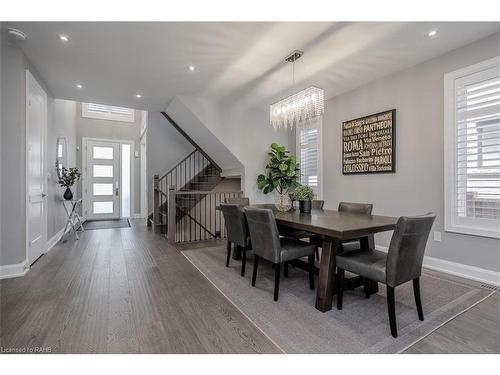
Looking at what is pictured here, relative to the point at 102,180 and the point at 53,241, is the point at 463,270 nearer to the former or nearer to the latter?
the point at 53,241

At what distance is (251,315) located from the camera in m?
2.04

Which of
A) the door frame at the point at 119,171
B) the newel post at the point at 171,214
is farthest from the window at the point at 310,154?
the door frame at the point at 119,171

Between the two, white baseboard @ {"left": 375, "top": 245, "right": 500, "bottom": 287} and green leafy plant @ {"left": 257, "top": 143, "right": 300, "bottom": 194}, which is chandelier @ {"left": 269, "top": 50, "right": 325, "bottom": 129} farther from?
white baseboard @ {"left": 375, "top": 245, "right": 500, "bottom": 287}

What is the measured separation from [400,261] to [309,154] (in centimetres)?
364

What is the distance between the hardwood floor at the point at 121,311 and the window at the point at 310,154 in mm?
3016

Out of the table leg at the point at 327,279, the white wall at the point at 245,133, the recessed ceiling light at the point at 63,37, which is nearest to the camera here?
the table leg at the point at 327,279

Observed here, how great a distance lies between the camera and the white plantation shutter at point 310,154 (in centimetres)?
493

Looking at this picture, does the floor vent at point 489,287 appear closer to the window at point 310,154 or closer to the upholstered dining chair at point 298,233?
the upholstered dining chair at point 298,233

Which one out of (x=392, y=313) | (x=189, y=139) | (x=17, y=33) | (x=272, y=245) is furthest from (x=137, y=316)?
(x=189, y=139)

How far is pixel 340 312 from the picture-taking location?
209 centimetres

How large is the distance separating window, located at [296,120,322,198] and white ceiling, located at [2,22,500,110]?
3.11ft

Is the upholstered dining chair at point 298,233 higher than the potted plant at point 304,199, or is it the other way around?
the potted plant at point 304,199

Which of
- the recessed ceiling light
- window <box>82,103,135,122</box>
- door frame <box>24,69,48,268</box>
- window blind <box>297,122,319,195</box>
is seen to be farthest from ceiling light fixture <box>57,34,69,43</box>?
window <box>82,103,135,122</box>

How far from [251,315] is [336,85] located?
3721mm
